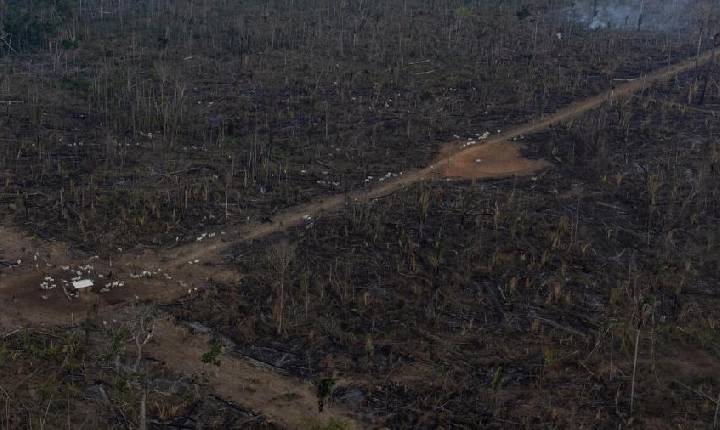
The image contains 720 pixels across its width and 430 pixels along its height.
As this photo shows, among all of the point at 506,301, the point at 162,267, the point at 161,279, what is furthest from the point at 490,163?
the point at 161,279

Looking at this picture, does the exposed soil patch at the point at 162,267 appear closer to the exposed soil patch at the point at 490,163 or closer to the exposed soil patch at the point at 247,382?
the exposed soil patch at the point at 490,163

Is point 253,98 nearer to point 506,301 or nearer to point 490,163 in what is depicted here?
point 490,163

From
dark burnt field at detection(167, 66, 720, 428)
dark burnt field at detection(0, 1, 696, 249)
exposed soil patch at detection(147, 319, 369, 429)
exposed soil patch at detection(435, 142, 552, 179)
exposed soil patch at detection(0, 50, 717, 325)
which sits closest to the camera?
exposed soil patch at detection(147, 319, 369, 429)

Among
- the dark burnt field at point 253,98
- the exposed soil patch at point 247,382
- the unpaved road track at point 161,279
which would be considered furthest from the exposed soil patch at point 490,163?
the exposed soil patch at point 247,382

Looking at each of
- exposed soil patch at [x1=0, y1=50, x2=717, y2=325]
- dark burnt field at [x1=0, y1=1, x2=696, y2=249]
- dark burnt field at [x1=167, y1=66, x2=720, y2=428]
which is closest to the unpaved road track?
exposed soil patch at [x1=0, y1=50, x2=717, y2=325]

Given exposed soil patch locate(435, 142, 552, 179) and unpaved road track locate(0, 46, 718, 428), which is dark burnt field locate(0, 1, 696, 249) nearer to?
unpaved road track locate(0, 46, 718, 428)

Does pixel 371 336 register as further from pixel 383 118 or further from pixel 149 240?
pixel 383 118
